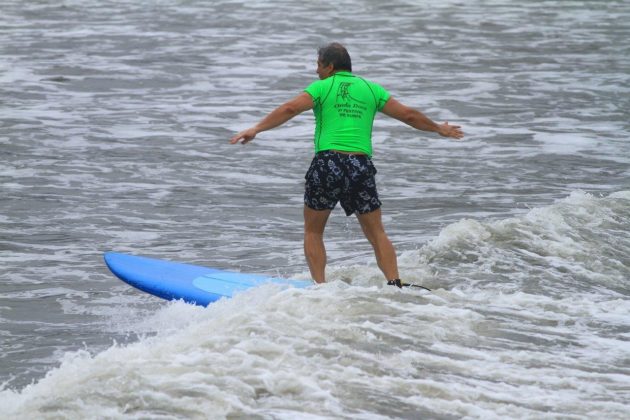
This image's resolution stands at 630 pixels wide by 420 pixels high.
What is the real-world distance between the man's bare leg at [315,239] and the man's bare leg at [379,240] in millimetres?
259

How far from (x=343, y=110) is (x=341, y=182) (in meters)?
0.47

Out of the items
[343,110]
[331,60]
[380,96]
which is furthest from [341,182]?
[331,60]

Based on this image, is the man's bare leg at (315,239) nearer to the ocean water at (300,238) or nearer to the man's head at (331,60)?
the ocean water at (300,238)

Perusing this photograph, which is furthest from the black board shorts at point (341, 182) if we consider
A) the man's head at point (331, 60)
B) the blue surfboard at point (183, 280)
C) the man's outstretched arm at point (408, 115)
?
the blue surfboard at point (183, 280)

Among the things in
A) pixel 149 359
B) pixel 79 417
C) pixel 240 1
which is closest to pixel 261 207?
pixel 149 359

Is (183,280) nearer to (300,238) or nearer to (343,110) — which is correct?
(343,110)

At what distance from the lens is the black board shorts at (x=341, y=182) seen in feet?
26.0

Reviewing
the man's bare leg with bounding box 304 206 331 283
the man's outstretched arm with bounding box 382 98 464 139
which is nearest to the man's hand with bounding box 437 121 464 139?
the man's outstretched arm with bounding box 382 98 464 139

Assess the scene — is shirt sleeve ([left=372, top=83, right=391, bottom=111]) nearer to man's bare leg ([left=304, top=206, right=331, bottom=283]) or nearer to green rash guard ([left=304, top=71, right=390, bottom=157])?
green rash guard ([left=304, top=71, right=390, bottom=157])

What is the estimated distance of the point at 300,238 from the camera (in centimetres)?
1117

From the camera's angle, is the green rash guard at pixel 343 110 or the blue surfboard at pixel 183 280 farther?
the blue surfboard at pixel 183 280

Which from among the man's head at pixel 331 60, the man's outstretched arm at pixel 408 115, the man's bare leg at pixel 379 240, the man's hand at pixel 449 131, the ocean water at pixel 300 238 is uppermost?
the man's head at pixel 331 60

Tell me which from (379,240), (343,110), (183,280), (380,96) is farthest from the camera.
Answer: (183,280)

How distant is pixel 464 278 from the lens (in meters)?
9.49
